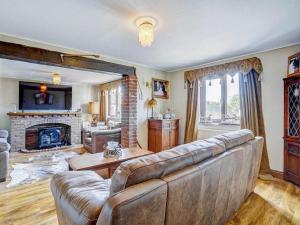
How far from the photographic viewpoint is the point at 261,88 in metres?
3.16

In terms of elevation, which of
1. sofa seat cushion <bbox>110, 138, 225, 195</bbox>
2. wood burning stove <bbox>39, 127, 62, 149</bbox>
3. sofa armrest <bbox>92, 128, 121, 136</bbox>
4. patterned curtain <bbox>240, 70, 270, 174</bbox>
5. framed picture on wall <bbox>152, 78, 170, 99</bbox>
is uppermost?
framed picture on wall <bbox>152, 78, 170, 99</bbox>

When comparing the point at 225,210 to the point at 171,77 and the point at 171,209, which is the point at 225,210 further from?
the point at 171,77

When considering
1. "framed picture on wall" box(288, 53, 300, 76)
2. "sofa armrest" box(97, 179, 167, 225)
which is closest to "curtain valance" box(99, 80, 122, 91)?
"framed picture on wall" box(288, 53, 300, 76)

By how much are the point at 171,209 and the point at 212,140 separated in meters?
0.79

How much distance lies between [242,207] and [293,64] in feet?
7.37

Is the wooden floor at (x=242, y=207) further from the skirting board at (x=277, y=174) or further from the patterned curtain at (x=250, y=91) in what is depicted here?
the patterned curtain at (x=250, y=91)

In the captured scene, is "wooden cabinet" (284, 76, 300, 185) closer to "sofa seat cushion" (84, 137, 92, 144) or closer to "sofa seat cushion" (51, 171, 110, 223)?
"sofa seat cushion" (51, 171, 110, 223)

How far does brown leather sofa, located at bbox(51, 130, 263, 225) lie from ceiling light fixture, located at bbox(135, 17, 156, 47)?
132 cm

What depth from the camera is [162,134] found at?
161 inches

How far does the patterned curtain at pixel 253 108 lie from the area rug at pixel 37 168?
339 cm

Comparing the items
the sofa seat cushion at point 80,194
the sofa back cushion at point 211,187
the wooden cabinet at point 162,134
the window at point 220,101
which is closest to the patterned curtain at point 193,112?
the window at point 220,101

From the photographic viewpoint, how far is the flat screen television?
5.27m

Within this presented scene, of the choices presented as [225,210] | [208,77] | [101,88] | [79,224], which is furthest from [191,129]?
[101,88]

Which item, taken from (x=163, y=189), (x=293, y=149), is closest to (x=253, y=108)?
(x=293, y=149)
